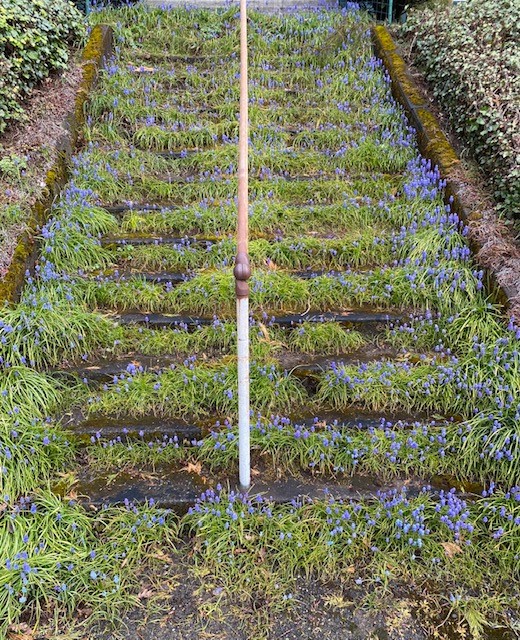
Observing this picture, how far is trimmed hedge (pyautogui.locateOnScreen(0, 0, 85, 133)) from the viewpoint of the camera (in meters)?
5.13

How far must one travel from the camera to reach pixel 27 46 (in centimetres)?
550

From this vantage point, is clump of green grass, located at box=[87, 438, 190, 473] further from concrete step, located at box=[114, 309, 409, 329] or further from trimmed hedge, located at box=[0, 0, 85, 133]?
trimmed hedge, located at box=[0, 0, 85, 133]

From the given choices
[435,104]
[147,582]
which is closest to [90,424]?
[147,582]

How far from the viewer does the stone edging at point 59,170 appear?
13.7 feet

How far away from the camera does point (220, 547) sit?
9.87 feet

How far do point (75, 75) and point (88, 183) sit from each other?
174cm

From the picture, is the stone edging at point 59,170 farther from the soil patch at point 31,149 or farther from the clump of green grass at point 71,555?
the clump of green grass at point 71,555

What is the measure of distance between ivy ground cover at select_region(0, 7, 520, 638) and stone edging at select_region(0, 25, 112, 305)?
105 millimetres

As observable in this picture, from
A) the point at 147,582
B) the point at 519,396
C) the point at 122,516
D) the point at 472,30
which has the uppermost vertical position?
the point at 472,30

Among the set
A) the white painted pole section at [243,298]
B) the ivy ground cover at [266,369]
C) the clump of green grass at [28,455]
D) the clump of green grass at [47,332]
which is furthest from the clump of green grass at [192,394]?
the white painted pole section at [243,298]

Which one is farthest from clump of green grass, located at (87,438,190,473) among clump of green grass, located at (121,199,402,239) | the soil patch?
clump of green grass, located at (121,199,402,239)

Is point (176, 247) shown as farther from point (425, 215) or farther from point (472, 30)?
point (472, 30)

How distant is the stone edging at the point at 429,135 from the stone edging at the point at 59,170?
3.26m

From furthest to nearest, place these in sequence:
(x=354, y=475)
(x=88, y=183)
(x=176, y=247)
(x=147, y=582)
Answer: (x=88, y=183), (x=176, y=247), (x=354, y=475), (x=147, y=582)
